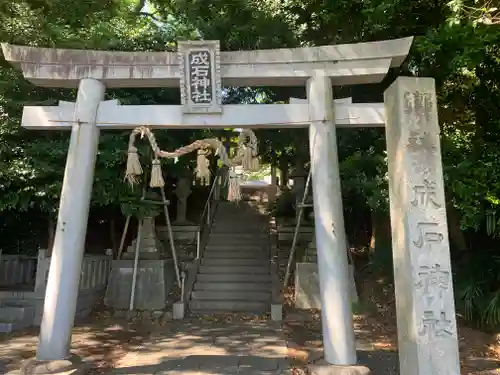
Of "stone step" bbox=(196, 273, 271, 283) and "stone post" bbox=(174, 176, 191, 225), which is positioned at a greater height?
"stone post" bbox=(174, 176, 191, 225)

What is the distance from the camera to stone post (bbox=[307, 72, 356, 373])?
5.01 meters

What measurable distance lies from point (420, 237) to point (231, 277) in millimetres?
6368

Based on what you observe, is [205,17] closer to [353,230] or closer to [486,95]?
[486,95]

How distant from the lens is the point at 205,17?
9.37m

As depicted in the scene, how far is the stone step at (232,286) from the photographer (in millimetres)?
9859

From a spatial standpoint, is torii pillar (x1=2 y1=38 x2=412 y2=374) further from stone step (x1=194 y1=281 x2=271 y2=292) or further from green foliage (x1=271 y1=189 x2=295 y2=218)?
green foliage (x1=271 y1=189 x2=295 y2=218)

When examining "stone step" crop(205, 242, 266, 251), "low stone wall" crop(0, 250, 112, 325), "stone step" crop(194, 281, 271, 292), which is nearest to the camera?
"low stone wall" crop(0, 250, 112, 325)

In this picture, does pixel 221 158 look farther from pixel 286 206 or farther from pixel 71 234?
pixel 286 206

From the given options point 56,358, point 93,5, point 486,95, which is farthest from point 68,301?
point 486,95

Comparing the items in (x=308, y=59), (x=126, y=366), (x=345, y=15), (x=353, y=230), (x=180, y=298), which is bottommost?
(x=126, y=366)

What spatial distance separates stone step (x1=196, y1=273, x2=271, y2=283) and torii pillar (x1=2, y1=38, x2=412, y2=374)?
5.09 m

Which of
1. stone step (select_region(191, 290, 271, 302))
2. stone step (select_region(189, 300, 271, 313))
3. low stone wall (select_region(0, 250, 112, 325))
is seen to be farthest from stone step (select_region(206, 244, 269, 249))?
low stone wall (select_region(0, 250, 112, 325))

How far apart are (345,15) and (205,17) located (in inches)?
123

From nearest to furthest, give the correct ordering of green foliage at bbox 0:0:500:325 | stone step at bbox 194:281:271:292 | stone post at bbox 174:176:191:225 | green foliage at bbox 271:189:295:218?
green foliage at bbox 0:0:500:325 < stone step at bbox 194:281:271:292 < stone post at bbox 174:176:191:225 < green foliage at bbox 271:189:295:218
